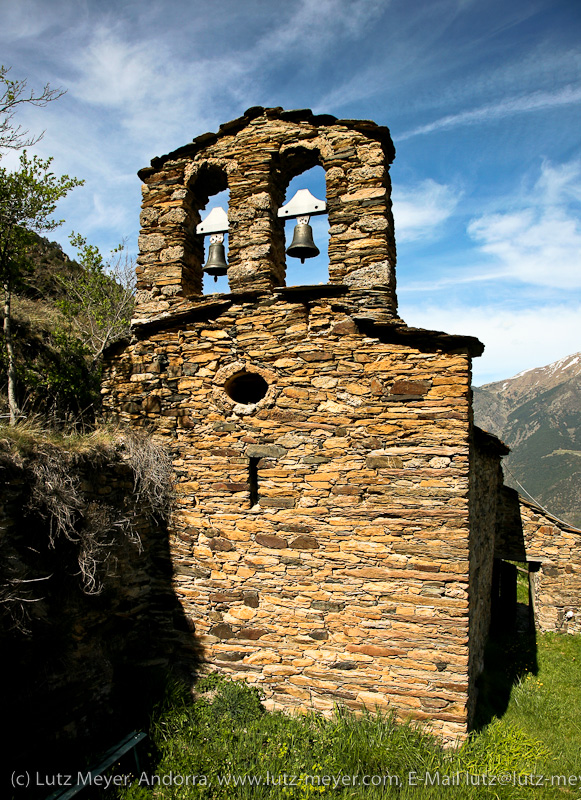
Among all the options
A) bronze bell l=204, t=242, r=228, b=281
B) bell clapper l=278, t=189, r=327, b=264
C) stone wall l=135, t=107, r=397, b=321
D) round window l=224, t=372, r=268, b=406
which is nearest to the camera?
A: stone wall l=135, t=107, r=397, b=321

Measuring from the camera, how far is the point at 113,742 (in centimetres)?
422

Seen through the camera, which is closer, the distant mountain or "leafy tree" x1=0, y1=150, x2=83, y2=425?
"leafy tree" x1=0, y1=150, x2=83, y2=425

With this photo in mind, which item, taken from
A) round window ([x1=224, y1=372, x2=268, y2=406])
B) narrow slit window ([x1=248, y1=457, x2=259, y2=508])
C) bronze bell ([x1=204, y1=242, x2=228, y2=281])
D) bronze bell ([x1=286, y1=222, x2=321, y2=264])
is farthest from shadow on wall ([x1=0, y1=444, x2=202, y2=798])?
bronze bell ([x1=286, y1=222, x2=321, y2=264])

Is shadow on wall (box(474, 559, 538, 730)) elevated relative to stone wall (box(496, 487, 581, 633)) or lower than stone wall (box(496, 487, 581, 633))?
lower

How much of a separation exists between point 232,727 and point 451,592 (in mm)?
2517

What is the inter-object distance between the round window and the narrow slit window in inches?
28.0

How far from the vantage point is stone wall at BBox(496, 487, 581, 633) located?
860 centimetres

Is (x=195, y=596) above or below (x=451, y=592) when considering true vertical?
below

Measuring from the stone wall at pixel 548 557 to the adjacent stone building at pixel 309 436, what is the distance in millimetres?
4226

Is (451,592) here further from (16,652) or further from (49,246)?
(49,246)

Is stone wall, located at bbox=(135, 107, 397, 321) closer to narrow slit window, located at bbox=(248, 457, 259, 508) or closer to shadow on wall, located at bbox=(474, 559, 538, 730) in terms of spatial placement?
narrow slit window, located at bbox=(248, 457, 259, 508)

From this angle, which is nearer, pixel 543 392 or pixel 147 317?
pixel 147 317

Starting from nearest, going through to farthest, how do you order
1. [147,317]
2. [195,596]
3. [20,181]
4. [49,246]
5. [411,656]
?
[411,656] < [195,596] < [147,317] < [20,181] < [49,246]

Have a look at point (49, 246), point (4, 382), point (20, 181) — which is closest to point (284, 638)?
point (4, 382)
